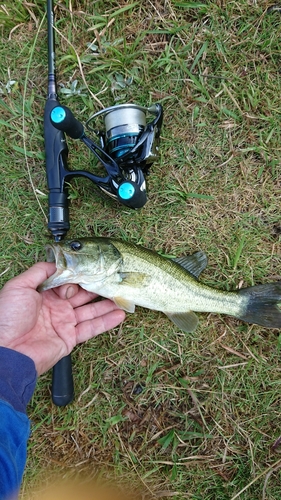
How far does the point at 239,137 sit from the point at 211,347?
180 cm

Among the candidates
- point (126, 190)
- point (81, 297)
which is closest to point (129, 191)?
point (126, 190)

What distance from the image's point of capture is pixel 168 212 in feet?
10.3

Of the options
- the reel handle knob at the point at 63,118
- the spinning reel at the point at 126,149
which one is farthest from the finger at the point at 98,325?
the reel handle knob at the point at 63,118

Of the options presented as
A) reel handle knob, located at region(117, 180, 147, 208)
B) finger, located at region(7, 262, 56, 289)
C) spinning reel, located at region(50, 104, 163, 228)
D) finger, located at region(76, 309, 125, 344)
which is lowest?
finger, located at region(76, 309, 125, 344)

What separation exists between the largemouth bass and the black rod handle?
0.64m

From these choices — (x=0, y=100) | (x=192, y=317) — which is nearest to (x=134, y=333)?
(x=192, y=317)

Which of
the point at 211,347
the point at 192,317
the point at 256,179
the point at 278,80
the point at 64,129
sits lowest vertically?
the point at 211,347

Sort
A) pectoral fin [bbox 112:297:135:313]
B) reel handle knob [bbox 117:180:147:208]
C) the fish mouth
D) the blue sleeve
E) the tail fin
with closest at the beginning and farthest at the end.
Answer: the blue sleeve
reel handle knob [bbox 117:180:147:208]
the fish mouth
pectoral fin [bbox 112:297:135:313]
the tail fin

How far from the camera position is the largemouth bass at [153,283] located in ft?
8.57

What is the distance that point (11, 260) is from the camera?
3162mm

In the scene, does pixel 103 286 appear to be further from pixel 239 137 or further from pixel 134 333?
pixel 239 137

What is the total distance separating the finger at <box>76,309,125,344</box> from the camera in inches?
115

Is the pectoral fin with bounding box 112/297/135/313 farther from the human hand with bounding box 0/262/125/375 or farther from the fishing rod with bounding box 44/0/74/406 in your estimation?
the fishing rod with bounding box 44/0/74/406

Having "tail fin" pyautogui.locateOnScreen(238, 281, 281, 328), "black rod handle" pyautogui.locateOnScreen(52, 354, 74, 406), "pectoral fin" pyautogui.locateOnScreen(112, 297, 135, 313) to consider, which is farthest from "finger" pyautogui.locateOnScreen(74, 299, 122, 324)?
"tail fin" pyautogui.locateOnScreen(238, 281, 281, 328)
